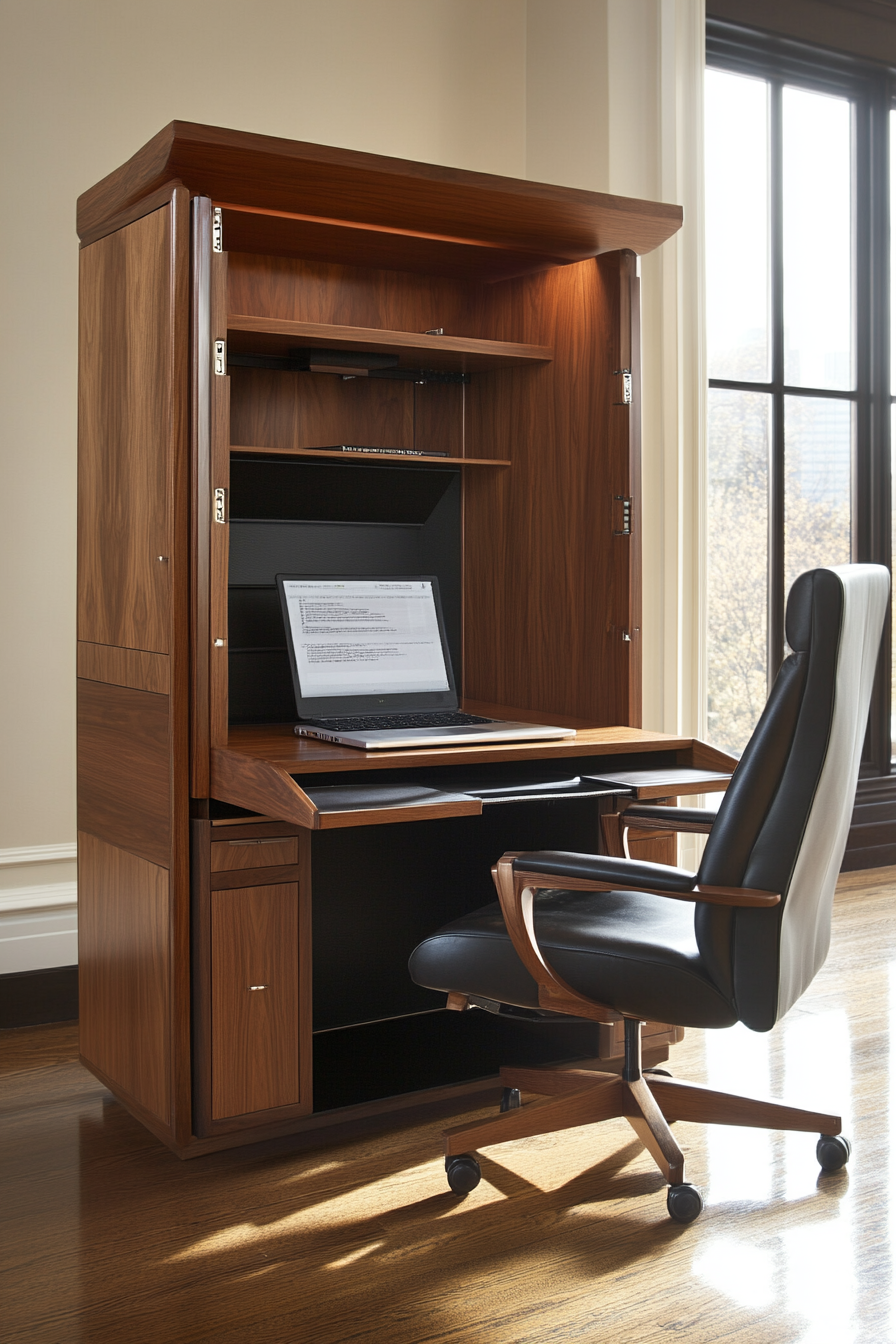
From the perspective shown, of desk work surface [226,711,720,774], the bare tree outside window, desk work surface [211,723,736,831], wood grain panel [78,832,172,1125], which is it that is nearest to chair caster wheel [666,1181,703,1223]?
desk work surface [211,723,736,831]

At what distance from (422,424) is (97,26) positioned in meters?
1.31

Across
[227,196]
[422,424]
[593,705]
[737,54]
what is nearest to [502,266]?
[422,424]

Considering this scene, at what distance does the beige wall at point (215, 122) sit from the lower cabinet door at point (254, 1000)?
1.04 metres

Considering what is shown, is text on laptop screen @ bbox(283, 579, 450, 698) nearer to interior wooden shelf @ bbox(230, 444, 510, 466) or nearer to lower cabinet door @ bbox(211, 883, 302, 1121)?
interior wooden shelf @ bbox(230, 444, 510, 466)

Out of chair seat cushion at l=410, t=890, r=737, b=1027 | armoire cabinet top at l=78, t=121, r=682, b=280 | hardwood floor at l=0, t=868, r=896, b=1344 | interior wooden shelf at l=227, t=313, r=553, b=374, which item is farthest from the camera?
interior wooden shelf at l=227, t=313, r=553, b=374

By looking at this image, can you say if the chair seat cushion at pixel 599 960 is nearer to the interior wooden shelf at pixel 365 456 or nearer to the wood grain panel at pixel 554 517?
the wood grain panel at pixel 554 517

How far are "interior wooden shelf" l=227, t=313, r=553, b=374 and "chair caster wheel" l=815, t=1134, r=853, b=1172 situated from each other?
177cm

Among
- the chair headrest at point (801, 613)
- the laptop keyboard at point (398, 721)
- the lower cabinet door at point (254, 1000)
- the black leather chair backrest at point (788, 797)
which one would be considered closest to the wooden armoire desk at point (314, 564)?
the lower cabinet door at point (254, 1000)

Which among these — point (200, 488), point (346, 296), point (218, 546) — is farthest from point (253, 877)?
point (346, 296)

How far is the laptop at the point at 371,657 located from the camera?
2703mm

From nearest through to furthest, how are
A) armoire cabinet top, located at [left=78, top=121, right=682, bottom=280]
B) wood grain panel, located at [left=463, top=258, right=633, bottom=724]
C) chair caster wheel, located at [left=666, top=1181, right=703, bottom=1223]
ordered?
chair caster wheel, located at [left=666, top=1181, right=703, bottom=1223]
armoire cabinet top, located at [left=78, top=121, right=682, bottom=280]
wood grain panel, located at [left=463, top=258, right=633, bottom=724]

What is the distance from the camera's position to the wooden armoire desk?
7.61ft

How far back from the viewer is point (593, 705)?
2.89 m

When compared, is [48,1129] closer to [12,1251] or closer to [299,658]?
[12,1251]
